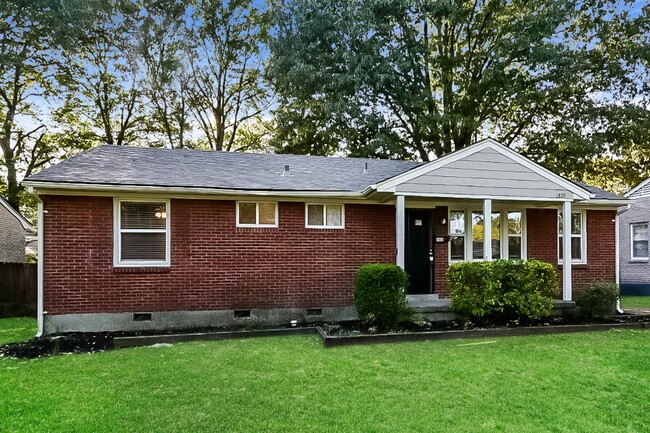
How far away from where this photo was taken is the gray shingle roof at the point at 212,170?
7.84 meters

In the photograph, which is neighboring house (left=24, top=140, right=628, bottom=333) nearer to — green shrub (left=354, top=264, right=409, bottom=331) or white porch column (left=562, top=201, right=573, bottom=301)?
white porch column (left=562, top=201, right=573, bottom=301)

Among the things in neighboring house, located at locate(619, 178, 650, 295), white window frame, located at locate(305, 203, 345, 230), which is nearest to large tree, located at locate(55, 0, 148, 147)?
white window frame, located at locate(305, 203, 345, 230)

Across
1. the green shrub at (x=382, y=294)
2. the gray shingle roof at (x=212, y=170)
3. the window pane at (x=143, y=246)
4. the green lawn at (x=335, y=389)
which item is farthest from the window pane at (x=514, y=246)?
the window pane at (x=143, y=246)

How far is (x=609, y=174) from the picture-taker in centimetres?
2153

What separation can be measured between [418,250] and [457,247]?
1.10 meters

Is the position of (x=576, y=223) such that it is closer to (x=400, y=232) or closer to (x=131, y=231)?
(x=400, y=232)

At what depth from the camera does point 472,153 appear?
8406 mm

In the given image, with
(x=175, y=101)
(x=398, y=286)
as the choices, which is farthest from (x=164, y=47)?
(x=398, y=286)

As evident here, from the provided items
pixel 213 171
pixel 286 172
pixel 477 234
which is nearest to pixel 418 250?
pixel 477 234

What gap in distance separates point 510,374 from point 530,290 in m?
3.60

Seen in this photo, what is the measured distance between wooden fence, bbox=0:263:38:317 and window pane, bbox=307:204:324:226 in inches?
319

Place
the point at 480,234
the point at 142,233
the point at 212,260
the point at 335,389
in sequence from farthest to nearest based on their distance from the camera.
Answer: the point at 480,234
the point at 212,260
the point at 142,233
the point at 335,389

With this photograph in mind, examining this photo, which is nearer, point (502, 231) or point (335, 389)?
point (335, 389)

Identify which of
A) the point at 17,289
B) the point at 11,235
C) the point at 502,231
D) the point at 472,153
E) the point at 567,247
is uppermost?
the point at 472,153
